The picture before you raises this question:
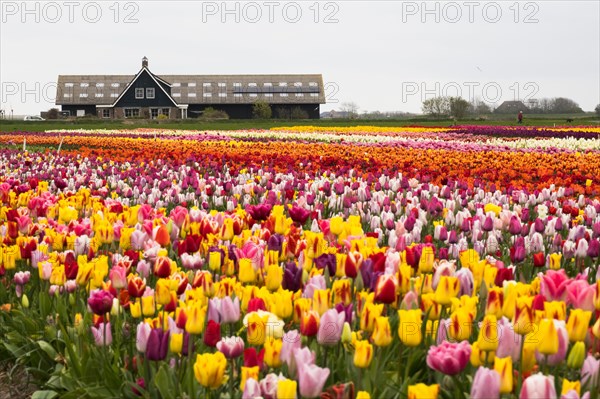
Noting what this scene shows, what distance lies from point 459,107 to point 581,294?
7095 cm

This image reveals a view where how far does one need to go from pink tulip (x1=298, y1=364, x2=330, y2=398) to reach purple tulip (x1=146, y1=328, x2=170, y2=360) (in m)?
0.63

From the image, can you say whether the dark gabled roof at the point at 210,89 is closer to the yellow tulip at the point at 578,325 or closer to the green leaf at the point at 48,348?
the green leaf at the point at 48,348

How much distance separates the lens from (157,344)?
2.60m

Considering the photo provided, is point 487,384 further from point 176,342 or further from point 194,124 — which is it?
point 194,124

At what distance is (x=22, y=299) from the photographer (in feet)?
13.1

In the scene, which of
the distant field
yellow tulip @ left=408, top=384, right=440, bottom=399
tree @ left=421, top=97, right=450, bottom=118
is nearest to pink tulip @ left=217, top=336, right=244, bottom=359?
yellow tulip @ left=408, top=384, right=440, bottom=399

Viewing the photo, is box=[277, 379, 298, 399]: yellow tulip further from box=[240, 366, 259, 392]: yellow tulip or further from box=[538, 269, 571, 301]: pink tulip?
box=[538, 269, 571, 301]: pink tulip

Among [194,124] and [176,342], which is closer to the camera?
[176,342]

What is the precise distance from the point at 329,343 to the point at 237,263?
1.43 meters

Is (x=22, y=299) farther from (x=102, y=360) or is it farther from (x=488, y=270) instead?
(x=488, y=270)

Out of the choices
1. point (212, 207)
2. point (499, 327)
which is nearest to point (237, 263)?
point (499, 327)

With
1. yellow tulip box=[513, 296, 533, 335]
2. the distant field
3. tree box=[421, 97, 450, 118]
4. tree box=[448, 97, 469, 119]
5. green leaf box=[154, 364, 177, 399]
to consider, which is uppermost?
tree box=[421, 97, 450, 118]

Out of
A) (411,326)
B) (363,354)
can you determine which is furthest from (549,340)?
(363,354)

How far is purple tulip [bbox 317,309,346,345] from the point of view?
2604mm
